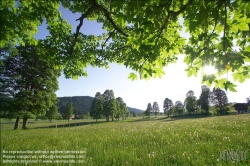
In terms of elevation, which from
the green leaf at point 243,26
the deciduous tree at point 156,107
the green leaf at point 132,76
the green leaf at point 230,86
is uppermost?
the green leaf at point 243,26

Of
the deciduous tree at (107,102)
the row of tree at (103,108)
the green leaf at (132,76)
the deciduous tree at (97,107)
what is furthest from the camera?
the deciduous tree at (97,107)

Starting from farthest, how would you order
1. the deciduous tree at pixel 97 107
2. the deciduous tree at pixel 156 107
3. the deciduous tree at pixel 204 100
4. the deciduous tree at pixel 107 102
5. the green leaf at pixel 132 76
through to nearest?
1. the deciduous tree at pixel 156 107
2. the deciduous tree at pixel 204 100
3. the deciduous tree at pixel 97 107
4. the deciduous tree at pixel 107 102
5. the green leaf at pixel 132 76

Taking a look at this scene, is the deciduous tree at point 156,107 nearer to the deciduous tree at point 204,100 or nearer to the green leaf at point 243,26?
the deciduous tree at point 204,100

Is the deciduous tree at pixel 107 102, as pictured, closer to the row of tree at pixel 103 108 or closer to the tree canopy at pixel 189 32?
the row of tree at pixel 103 108

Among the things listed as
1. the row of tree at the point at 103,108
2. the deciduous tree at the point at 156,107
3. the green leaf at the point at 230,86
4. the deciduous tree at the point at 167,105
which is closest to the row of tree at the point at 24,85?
the green leaf at the point at 230,86

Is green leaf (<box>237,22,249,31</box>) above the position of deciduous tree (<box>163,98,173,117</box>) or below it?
above

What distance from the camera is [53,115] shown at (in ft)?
188

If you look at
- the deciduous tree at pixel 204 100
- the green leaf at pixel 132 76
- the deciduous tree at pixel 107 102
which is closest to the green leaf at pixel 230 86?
the green leaf at pixel 132 76

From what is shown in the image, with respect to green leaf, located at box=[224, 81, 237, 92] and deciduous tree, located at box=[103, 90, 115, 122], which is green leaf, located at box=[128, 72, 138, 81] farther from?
deciduous tree, located at box=[103, 90, 115, 122]

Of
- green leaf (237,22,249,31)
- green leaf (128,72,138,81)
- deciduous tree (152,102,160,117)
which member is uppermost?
green leaf (237,22,249,31)

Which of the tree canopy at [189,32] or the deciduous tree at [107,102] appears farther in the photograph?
the deciduous tree at [107,102]

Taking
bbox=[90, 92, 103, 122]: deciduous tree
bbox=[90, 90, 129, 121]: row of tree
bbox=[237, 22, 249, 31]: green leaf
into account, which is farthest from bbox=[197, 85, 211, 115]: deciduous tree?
bbox=[237, 22, 249, 31]: green leaf

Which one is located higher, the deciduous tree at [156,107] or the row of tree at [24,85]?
the row of tree at [24,85]

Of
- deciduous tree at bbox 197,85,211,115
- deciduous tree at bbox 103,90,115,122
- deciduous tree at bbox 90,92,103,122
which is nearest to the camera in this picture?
deciduous tree at bbox 103,90,115,122
